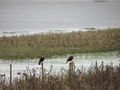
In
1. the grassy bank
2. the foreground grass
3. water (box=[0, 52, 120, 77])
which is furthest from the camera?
the grassy bank

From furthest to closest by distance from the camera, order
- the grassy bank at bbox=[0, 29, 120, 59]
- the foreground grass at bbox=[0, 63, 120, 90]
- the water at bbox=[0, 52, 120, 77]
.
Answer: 1. the grassy bank at bbox=[0, 29, 120, 59]
2. the water at bbox=[0, 52, 120, 77]
3. the foreground grass at bbox=[0, 63, 120, 90]

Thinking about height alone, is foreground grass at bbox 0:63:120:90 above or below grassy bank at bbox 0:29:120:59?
above

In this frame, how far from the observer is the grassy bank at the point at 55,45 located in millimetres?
30297

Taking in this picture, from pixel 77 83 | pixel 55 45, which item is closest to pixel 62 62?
pixel 55 45

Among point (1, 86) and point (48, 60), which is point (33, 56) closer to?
point (48, 60)

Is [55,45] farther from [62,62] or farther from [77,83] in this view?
[77,83]

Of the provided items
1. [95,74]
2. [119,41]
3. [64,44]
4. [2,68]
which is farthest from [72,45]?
[95,74]

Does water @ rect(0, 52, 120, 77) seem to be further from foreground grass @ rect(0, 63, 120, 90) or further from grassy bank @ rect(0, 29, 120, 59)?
foreground grass @ rect(0, 63, 120, 90)

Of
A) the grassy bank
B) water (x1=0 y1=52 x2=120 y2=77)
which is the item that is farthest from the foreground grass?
the grassy bank

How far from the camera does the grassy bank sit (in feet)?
99.4

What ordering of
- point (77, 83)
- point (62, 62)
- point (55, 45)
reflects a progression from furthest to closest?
point (55, 45) → point (62, 62) → point (77, 83)

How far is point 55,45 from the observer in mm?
32656

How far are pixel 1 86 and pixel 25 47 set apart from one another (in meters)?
20.8

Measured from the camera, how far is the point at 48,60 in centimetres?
2823
